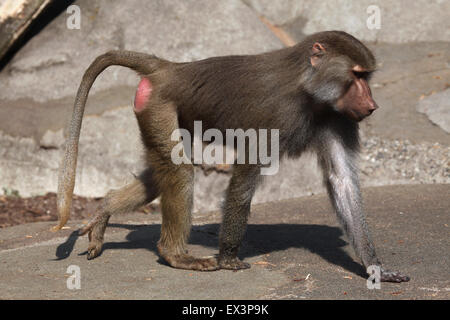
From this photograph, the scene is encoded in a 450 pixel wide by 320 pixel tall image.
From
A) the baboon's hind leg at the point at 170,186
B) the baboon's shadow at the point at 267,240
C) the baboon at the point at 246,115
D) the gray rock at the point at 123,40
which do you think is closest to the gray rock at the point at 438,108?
the gray rock at the point at 123,40

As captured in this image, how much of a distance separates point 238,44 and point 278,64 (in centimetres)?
365

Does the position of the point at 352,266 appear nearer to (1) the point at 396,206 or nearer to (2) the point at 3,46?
(1) the point at 396,206

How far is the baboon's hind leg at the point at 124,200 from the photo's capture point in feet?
17.1

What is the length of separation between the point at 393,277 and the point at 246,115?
1.43 metres

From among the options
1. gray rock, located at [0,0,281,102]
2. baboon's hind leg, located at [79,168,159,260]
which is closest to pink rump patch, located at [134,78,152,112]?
baboon's hind leg, located at [79,168,159,260]

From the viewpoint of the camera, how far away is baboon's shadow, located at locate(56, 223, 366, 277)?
5.11 m

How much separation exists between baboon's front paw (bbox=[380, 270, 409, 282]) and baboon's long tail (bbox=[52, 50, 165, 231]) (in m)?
2.13

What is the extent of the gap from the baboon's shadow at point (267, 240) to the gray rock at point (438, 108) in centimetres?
277

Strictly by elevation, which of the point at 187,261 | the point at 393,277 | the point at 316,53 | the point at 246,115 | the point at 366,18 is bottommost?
the point at 393,277

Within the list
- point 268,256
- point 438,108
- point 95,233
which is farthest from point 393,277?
point 438,108

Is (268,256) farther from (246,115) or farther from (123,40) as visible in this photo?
(123,40)

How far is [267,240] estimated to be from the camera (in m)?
5.46

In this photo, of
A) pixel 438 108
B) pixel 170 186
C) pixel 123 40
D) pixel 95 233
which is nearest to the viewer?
pixel 170 186

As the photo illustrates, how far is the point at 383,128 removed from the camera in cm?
798
